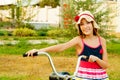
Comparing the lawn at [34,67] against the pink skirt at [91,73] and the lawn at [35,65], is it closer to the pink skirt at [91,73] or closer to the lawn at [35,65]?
the lawn at [35,65]

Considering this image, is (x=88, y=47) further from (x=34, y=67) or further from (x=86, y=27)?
(x=34, y=67)

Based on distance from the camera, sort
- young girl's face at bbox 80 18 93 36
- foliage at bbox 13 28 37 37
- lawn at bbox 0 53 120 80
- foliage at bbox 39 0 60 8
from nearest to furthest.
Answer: young girl's face at bbox 80 18 93 36, lawn at bbox 0 53 120 80, foliage at bbox 13 28 37 37, foliage at bbox 39 0 60 8

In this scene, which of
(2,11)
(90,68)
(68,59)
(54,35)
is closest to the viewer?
(90,68)

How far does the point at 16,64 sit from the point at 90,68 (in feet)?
24.1

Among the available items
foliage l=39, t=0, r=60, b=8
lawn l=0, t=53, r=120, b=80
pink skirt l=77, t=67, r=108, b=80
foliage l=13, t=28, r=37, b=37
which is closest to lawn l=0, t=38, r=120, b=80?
lawn l=0, t=53, r=120, b=80

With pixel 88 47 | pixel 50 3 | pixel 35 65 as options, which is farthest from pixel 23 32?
pixel 88 47

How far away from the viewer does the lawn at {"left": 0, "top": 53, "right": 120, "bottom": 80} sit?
28.8ft

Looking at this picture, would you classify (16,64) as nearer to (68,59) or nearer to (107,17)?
(68,59)

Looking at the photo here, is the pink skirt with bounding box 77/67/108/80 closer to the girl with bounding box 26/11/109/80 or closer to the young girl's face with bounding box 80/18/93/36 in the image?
the girl with bounding box 26/11/109/80

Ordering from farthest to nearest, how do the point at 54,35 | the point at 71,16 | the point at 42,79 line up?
1. the point at 54,35
2. the point at 71,16
3. the point at 42,79

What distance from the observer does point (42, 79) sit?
8406 mm

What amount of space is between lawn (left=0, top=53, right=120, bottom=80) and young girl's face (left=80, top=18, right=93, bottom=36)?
15.6ft

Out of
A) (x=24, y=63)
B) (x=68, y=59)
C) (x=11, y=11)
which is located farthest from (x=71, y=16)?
(x=11, y=11)

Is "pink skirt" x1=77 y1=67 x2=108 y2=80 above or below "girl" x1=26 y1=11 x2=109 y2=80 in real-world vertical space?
below
